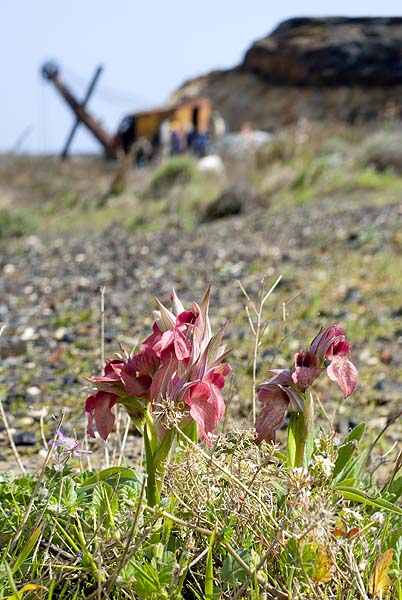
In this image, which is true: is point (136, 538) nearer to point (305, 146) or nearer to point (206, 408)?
point (206, 408)

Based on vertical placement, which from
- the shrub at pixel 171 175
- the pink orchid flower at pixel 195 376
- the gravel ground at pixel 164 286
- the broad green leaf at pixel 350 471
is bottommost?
the shrub at pixel 171 175

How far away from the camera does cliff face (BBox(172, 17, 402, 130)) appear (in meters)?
36.9

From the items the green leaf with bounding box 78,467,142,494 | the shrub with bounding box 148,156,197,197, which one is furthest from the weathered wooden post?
the green leaf with bounding box 78,467,142,494

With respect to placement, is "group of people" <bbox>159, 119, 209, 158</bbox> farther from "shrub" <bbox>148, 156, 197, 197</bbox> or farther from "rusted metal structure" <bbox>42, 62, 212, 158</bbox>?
"shrub" <bbox>148, 156, 197, 197</bbox>

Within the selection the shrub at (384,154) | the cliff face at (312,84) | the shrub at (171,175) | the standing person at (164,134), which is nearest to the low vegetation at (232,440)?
the shrub at (384,154)

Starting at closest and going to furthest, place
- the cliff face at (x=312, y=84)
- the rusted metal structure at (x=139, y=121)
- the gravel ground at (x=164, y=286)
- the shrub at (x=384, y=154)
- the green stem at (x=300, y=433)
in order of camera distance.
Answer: the green stem at (x=300, y=433) < the gravel ground at (x=164, y=286) < the shrub at (x=384, y=154) < the rusted metal structure at (x=139, y=121) < the cliff face at (x=312, y=84)

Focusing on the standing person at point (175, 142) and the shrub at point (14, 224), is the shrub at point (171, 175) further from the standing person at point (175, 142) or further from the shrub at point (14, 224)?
the standing person at point (175, 142)

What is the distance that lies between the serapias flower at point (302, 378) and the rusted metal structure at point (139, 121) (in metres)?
25.8

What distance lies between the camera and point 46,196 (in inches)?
797

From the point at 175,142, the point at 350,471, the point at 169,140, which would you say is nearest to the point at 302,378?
the point at 350,471

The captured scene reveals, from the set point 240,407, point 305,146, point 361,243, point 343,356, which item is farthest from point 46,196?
point 343,356

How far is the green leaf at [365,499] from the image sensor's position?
1.46 metres

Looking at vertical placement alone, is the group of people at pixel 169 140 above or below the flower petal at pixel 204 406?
below

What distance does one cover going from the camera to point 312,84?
3984 cm
